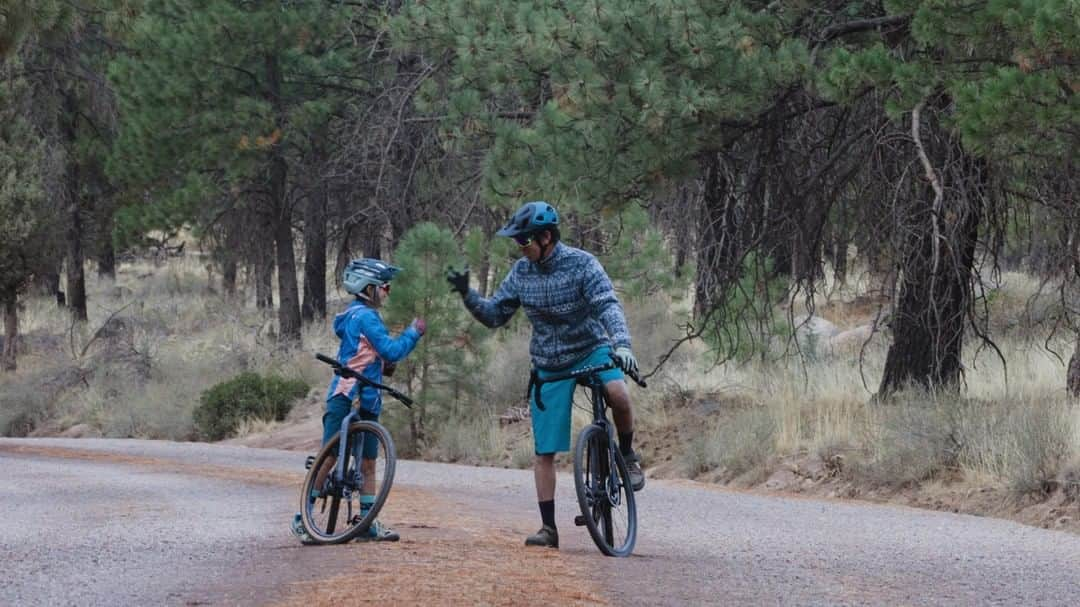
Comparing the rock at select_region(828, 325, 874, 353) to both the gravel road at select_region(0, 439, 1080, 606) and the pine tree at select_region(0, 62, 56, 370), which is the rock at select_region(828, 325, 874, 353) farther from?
Answer: the pine tree at select_region(0, 62, 56, 370)

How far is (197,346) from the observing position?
123ft

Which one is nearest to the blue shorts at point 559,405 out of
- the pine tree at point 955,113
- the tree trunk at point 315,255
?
the pine tree at point 955,113

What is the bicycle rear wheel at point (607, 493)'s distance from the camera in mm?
9562

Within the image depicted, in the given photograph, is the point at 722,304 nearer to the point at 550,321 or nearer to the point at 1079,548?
the point at 1079,548

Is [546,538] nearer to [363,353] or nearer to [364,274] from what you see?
[363,353]

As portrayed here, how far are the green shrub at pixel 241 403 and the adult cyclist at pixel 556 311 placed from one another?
58.6ft

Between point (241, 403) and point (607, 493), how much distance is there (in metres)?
18.1

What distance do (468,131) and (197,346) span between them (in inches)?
767

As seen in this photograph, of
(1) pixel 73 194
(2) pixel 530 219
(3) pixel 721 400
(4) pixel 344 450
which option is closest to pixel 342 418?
(4) pixel 344 450

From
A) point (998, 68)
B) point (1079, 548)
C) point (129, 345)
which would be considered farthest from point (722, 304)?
point (129, 345)

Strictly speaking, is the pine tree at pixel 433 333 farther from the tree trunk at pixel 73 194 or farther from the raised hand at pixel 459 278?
the tree trunk at pixel 73 194

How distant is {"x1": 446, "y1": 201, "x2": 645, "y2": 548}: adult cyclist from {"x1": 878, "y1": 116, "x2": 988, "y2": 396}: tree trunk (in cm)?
630

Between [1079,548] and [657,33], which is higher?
[657,33]

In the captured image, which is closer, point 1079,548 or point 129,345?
point 1079,548
